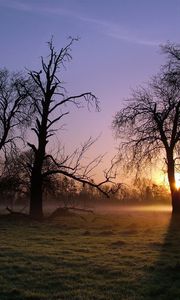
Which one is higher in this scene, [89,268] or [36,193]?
[36,193]

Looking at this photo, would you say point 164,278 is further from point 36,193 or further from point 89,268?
point 36,193

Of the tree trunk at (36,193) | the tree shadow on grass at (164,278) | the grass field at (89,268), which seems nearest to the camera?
the tree shadow on grass at (164,278)

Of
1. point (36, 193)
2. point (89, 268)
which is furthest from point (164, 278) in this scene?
point (36, 193)

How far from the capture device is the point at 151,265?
1272 centimetres

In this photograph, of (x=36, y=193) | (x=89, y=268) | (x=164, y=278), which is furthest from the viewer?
(x=36, y=193)

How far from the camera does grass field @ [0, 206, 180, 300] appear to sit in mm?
10031

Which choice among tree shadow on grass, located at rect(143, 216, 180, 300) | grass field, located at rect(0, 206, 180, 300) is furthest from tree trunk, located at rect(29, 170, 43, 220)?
tree shadow on grass, located at rect(143, 216, 180, 300)

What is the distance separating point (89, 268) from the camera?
12.3 metres

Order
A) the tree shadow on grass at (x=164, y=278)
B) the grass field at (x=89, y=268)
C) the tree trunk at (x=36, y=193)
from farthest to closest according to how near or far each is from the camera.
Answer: the tree trunk at (x=36, y=193)
the grass field at (x=89, y=268)
the tree shadow on grass at (x=164, y=278)

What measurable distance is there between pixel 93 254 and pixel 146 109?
23.3 meters

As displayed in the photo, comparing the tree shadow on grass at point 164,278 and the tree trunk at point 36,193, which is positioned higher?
the tree trunk at point 36,193

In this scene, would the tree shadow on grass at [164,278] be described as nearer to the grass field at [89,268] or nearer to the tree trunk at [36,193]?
the grass field at [89,268]

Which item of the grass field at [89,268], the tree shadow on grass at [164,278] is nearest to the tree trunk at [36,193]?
the grass field at [89,268]

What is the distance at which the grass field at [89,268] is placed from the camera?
10.0m
